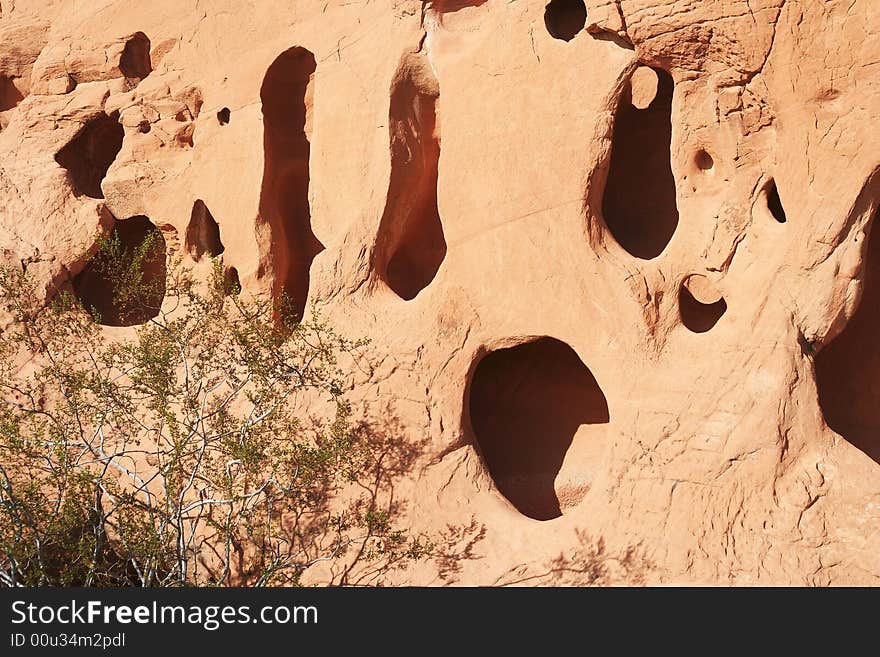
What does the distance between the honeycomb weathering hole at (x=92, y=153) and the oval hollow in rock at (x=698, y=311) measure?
639cm

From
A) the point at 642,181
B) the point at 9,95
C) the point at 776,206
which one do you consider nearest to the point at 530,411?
the point at 642,181

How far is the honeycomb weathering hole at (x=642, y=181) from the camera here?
27.6 ft

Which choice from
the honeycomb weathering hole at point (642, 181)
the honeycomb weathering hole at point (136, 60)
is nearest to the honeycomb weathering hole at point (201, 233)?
the honeycomb weathering hole at point (136, 60)

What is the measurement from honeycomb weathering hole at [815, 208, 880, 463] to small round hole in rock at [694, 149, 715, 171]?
158 centimetres

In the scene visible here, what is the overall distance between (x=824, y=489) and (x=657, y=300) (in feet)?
5.60

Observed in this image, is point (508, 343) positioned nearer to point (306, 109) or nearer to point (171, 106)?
point (306, 109)

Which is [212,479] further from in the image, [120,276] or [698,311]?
[120,276]

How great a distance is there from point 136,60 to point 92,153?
122 centimetres

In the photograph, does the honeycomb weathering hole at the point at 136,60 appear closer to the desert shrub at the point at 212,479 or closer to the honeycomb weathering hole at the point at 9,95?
the honeycomb weathering hole at the point at 9,95

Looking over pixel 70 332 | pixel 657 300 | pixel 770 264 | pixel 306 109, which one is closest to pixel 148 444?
pixel 70 332

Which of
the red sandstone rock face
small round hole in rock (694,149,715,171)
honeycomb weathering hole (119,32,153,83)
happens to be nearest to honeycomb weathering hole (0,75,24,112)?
the red sandstone rock face

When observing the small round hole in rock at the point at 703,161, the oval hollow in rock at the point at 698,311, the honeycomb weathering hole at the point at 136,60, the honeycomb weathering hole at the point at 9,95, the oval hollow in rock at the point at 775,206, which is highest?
the honeycomb weathering hole at the point at 9,95

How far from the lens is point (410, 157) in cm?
820

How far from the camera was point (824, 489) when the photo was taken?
613cm
